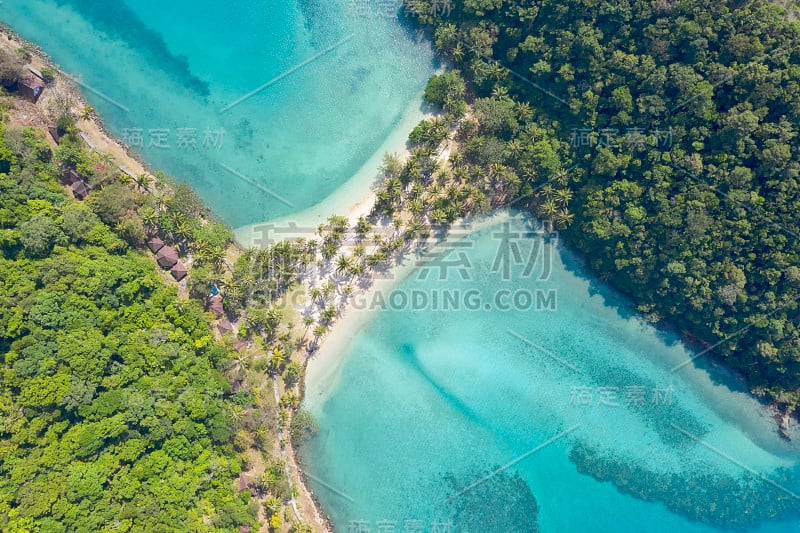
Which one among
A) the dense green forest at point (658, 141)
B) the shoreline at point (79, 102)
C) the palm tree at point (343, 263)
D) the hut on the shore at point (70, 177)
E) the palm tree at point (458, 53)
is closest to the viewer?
the dense green forest at point (658, 141)

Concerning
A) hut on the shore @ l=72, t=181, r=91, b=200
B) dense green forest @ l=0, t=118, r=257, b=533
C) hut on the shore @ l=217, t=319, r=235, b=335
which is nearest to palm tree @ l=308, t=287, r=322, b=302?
hut on the shore @ l=217, t=319, r=235, b=335

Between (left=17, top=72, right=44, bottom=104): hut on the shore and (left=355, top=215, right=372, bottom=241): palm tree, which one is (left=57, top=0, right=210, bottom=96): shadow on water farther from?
(left=355, top=215, right=372, bottom=241): palm tree

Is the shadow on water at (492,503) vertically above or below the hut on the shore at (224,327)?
below

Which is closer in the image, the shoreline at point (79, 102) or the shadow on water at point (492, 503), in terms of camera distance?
the shadow on water at point (492, 503)

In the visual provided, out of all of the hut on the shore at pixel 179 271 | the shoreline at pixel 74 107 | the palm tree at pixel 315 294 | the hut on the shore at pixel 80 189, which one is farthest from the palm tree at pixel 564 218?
the hut on the shore at pixel 80 189

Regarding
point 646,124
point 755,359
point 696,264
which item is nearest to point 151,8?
point 646,124

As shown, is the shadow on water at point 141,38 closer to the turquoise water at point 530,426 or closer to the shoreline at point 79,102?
the shoreline at point 79,102

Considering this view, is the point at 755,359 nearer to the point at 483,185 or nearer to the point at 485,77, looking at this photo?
the point at 483,185
